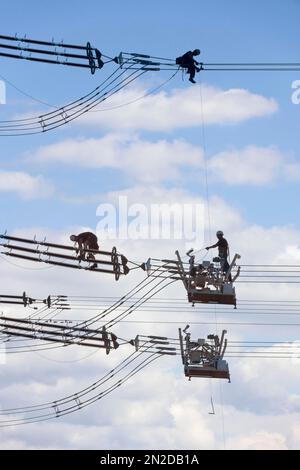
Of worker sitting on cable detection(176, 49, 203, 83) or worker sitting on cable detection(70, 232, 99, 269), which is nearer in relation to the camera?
worker sitting on cable detection(176, 49, 203, 83)

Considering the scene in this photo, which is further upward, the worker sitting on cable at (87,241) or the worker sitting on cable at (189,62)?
the worker sitting on cable at (189,62)

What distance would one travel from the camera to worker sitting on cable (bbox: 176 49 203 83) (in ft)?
236

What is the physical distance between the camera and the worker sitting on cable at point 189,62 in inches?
2832

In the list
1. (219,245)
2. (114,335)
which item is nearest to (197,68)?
(219,245)

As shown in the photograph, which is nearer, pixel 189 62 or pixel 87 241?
pixel 189 62

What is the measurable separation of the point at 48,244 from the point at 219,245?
8.35 metres

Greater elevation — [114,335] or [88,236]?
[88,236]

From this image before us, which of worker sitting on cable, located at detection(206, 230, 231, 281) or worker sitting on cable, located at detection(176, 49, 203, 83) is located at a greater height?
worker sitting on cable, located at detection(176, 49, 203, 83)

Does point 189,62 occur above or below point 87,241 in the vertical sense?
above

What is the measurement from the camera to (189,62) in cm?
7200

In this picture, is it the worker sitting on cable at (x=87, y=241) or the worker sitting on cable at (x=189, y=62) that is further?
the worker sitting on cable at (x=87, y=241)

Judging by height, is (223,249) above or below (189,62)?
below
